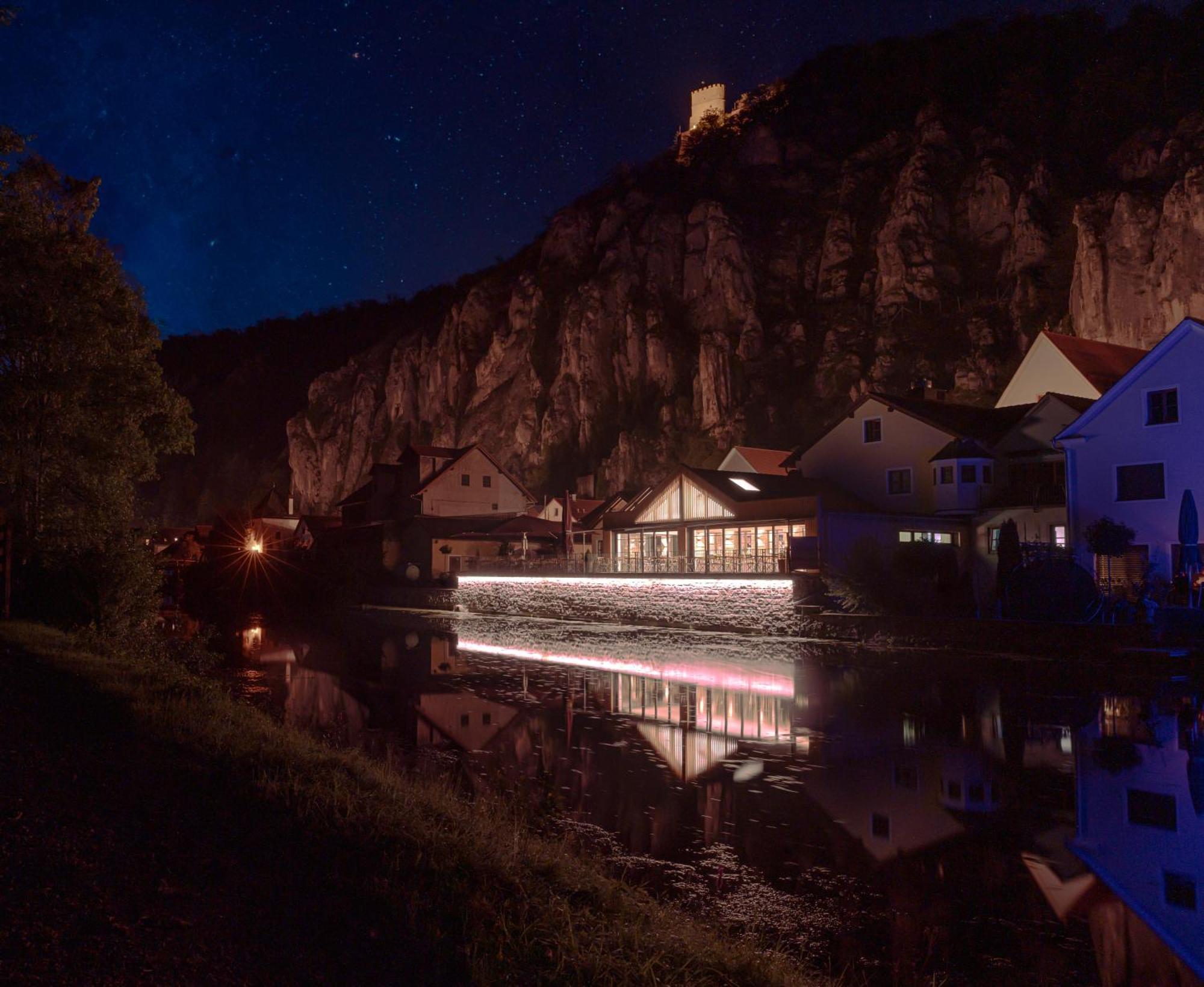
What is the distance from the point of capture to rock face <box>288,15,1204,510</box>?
71125 millimetres

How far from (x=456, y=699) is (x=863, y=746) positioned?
8804 millimetres

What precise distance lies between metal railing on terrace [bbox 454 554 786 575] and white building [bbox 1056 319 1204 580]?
1131cm

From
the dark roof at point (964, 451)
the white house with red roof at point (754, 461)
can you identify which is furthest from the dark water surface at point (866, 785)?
the white house with red roof at point (754, 461)

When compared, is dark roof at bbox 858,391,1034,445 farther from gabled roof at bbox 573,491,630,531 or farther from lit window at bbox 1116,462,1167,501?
gabled roof at bbox 573,491,630,531

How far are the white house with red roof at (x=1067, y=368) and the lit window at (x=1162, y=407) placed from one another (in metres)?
16.1

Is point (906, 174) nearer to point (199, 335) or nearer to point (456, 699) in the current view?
point (456, 699)

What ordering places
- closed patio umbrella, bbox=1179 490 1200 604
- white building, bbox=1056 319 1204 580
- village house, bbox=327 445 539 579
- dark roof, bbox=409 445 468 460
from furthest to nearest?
dark roof, bbox=409 445 468 460
village house, bbox=327 445 539 579
white building, bbox=1056 319 1204 580
closed patio umbrella, bbox=1179 490 1200 604

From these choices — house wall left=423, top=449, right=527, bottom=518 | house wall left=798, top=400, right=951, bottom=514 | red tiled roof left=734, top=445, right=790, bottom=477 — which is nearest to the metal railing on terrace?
house wall left=798, top=400, right=951, bottom=514

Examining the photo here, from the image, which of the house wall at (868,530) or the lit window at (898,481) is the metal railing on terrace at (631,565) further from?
the lit window at (898,481)

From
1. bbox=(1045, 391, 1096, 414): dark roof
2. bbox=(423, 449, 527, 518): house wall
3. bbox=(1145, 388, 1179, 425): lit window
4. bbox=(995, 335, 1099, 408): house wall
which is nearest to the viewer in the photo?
bbox=(1145, 388, 1179, 425): lit window

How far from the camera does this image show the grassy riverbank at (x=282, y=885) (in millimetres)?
4559

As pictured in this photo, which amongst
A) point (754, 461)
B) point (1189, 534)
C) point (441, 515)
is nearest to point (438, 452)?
point (441, 515)

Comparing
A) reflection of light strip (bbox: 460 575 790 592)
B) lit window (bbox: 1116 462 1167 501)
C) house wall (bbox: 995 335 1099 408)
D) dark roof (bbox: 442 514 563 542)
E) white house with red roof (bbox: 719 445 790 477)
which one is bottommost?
reflection of light strip (bbox: 460 575 790 592)

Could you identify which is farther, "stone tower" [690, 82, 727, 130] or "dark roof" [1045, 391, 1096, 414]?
"stone tower" [690, 82, 727, 130]
